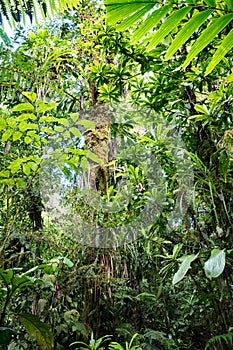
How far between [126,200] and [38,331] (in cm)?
92

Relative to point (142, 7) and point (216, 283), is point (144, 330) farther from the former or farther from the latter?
point (142, 7)

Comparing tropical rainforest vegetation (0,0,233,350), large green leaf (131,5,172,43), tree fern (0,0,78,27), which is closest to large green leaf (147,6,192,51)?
large green leaf (131,5,172,43)

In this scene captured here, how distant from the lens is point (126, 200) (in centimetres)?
175

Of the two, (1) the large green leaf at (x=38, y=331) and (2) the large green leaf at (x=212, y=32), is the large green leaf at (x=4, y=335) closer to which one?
(1) the large green leaf at (x=38, y=331)

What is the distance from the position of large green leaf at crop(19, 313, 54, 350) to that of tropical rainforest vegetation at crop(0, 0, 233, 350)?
0.87 ft

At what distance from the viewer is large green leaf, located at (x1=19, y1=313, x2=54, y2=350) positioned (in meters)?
0.91

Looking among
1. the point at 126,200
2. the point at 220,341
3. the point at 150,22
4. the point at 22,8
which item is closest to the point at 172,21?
the point at 150,22

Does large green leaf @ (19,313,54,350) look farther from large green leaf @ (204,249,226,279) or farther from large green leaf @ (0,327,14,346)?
large green leaf @ (204,249,226,279)

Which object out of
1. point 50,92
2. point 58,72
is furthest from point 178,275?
point 58,72

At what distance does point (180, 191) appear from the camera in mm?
A: 1556

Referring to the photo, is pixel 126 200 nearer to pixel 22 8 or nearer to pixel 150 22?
pixel 22 8

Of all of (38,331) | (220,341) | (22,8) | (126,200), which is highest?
(22,8)

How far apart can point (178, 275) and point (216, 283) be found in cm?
33

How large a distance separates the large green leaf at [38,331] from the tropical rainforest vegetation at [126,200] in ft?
0.87
